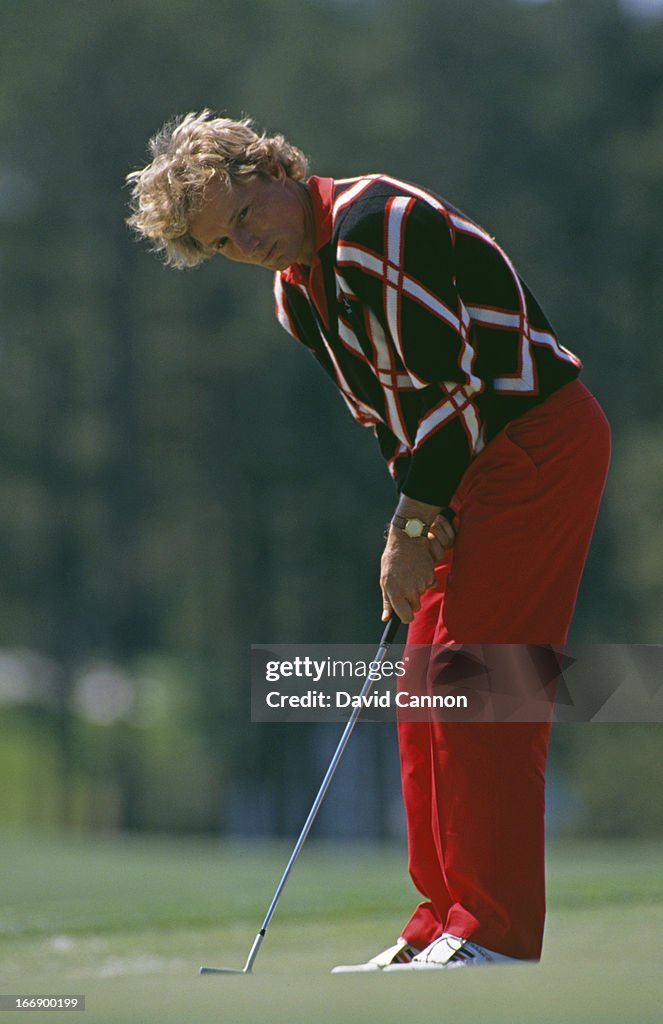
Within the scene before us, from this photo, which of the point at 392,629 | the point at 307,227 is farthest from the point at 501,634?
the point at 307,227

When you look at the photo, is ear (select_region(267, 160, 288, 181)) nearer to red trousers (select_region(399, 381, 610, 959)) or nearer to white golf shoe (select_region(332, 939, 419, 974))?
red trousers (select_region(399, 381, 610, 959))

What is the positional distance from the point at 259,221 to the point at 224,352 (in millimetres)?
14150

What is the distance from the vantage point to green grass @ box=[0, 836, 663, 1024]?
1631 mm

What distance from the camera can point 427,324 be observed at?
2096 mm

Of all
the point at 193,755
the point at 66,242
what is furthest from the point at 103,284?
the point at 193,755

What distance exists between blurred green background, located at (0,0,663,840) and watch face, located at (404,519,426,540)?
1346cm

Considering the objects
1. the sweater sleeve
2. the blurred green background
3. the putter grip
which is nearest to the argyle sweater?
the sweater sleeve

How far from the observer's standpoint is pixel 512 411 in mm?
2201

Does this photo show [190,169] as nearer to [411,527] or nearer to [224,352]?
[411,527]

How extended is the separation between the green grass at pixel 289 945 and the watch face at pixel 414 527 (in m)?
0.60

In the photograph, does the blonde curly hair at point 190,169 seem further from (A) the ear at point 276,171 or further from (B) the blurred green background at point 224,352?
(B) the blurred green background at point 224,352

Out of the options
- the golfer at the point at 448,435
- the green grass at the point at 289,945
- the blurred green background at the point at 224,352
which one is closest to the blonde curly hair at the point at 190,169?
the golfer at the point at 448,435

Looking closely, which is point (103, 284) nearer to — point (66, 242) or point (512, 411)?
point (66, 242)

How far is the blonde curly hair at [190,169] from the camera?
2.21m
